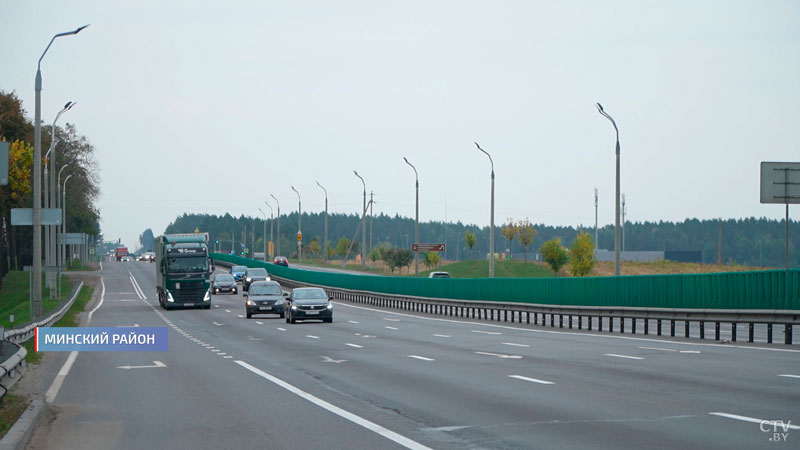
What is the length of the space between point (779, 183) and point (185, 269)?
33.2m

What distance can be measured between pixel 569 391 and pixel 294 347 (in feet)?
42.6

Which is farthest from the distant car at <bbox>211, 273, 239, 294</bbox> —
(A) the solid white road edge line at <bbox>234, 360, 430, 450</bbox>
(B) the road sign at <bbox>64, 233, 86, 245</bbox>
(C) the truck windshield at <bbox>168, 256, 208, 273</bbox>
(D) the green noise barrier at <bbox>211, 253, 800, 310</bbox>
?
(A) the solid white road edge line at <bbox>234, 360, 430, 450</bbox>

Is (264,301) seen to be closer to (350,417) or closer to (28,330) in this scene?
(28,330)

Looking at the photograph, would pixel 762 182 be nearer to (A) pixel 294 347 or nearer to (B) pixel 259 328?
(A) pixel 294 347

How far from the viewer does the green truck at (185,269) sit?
54.8m

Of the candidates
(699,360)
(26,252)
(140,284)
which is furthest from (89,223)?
(699,360)

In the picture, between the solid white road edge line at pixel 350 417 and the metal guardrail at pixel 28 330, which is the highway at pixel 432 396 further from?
the metal guardrail at pixel 28 330

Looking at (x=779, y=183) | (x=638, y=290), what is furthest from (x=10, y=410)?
(x=638, y=290)

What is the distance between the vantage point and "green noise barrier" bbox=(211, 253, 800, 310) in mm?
27688

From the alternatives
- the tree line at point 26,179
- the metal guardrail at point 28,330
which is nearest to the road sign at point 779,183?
the metal guardrail at point 28,330

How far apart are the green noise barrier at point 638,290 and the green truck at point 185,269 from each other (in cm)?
1146

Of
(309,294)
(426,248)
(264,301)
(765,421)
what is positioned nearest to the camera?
(765,421)

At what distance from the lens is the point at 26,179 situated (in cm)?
6297

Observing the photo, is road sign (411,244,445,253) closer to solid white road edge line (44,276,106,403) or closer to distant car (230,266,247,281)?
distant car (230,266,247,281)
